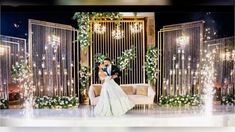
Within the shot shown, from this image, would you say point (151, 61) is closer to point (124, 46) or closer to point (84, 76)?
point (124, 46)

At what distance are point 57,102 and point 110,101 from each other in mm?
715

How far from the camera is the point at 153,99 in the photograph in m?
5.70

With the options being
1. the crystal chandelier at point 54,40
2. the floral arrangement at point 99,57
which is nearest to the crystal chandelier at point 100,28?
the floral arrangement at point 99,57

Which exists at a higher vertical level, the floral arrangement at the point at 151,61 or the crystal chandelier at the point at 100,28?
the crystal chandelier at the point at 100,28

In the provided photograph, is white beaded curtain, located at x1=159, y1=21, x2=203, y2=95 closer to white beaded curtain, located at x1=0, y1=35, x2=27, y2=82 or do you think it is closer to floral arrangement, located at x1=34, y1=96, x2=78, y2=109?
floral arrangement, located at x1=34, y1=96, x2=78, y2=109

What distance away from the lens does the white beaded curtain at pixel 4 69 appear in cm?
554

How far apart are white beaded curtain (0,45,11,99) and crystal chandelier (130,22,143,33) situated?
65.1 inches

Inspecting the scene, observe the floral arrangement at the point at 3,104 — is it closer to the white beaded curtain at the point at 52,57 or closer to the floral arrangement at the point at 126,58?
the white beaded curtain at the point at 52,57

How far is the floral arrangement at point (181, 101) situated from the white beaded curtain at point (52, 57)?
4.03ft

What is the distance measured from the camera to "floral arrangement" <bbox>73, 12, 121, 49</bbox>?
5.67 m

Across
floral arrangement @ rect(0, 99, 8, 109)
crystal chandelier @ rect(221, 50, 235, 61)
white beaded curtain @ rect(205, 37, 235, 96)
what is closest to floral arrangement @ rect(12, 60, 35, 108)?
floral arrangement @ rect(0, 99, 8, 109)

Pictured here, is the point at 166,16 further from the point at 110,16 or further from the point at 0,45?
the point at 0,45
